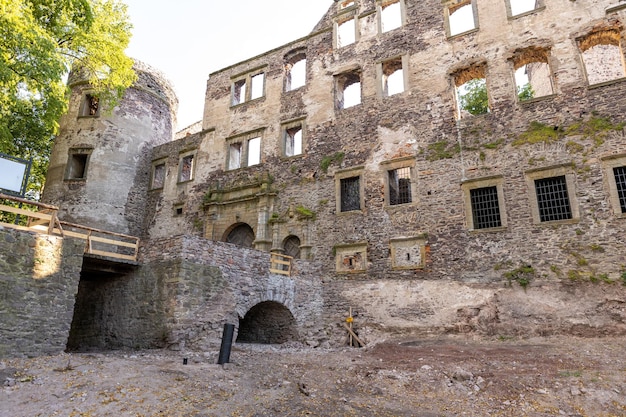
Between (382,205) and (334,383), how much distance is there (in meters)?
7.90

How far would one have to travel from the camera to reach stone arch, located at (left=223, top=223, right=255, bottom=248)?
18.2 m

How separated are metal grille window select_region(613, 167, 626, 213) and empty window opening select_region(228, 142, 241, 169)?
1431cm

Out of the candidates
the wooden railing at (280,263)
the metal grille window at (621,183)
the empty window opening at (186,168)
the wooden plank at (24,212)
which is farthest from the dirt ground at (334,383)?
the empty window opening at (186,168)

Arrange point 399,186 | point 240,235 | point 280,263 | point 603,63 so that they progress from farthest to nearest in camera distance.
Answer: point 240,235 < point 603,63 < point 399,186 < point 280,263

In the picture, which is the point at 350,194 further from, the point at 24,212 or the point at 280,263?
the point at 24,212

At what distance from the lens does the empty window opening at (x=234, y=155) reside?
19.6 m

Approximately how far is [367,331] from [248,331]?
170 inches

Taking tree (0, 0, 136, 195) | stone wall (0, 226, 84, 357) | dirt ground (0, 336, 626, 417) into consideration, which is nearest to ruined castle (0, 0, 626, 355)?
stone wall (0, 226, 84, 357)

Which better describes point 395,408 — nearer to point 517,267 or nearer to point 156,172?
point 517,267

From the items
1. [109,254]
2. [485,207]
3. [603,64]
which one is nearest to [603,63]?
[603,64]

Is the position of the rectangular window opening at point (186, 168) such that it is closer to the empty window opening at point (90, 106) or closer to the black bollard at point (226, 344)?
the empty window opening at point (90, 106)

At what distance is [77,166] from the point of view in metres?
21.1

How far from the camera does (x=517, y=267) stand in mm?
12242

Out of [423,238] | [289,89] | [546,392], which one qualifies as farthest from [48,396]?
[289,89]
